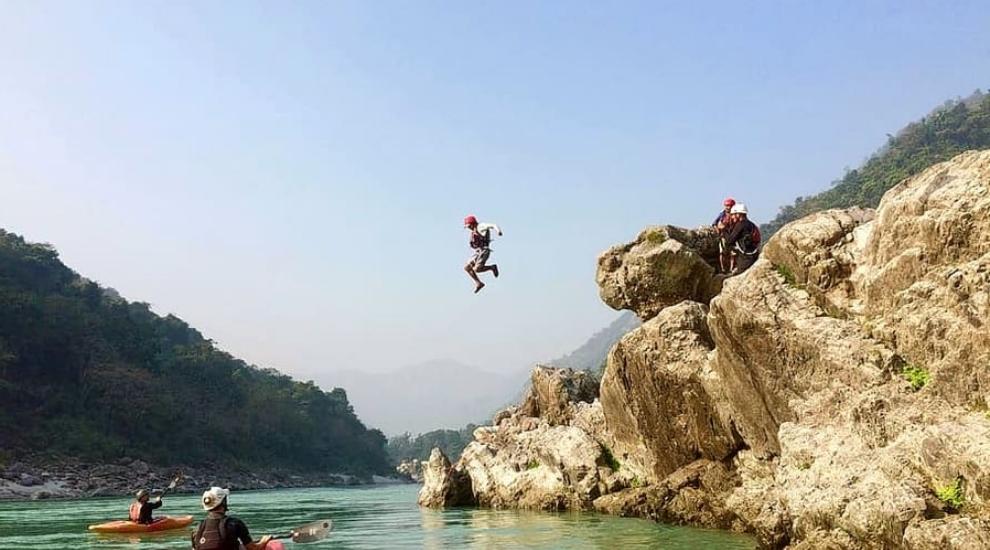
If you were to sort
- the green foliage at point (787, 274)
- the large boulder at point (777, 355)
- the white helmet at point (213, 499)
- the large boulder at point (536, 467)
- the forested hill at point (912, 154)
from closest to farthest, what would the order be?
the white helmet at point (213, 499) → the large boulder at point (777, 355) → the green foliage at point (787, 274) → the large boulder at point (536, 467) → the forested hill at point (912, 154)

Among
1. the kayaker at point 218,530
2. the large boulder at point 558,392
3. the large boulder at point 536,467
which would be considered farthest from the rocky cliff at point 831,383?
the kayaker at point 218,530

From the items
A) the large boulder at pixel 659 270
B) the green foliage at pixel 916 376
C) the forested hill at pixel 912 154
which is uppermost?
the forested hill at pixel 912 154

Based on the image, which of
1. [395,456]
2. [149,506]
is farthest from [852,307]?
[395,456]

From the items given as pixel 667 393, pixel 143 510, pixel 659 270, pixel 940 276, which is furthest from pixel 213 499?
pixel 659 270

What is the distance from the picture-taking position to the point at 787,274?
15594mm

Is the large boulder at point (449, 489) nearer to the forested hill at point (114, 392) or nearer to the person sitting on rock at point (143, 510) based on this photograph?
the person sitting on rock at point (143, 510)

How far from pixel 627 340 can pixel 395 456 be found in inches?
6004

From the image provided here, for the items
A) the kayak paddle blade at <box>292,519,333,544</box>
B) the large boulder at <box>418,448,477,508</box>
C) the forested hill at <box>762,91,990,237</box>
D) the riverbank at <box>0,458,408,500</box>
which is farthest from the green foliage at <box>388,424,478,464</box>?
the kayak paddle blade at <box>292,519,333,544</box>

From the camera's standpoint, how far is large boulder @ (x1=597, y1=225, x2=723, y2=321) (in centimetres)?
2405

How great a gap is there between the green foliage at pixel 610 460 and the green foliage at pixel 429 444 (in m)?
112

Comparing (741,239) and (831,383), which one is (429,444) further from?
(831,383)

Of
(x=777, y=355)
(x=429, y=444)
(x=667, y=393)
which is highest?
(x=429, y=444)

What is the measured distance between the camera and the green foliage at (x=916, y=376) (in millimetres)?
12024

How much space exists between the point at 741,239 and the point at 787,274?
7.55 metres
